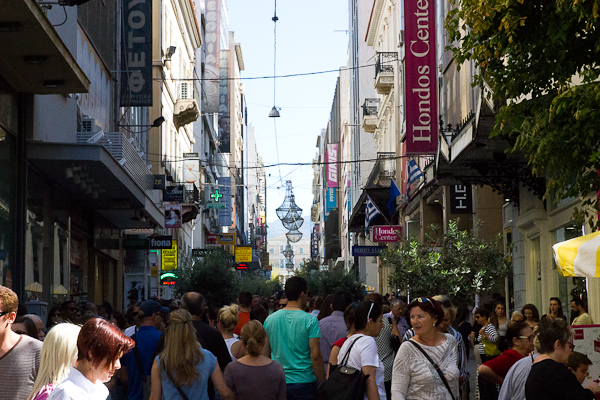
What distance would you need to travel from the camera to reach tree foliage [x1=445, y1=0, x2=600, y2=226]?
812cm

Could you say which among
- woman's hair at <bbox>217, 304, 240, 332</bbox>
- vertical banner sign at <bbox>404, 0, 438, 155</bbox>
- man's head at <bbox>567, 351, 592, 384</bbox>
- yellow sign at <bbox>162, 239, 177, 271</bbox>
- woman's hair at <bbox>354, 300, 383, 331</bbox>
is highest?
vertical banner sign at <bbox>404, 0, 438, 155</bbox>

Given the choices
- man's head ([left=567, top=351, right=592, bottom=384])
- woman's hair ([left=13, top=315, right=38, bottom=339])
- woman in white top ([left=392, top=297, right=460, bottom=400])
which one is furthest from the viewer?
woman's hair ([left=13, top=315, right=38, bottom=339])

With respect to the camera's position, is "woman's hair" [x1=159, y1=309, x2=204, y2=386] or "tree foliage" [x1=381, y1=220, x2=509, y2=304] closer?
"woman's hair" [x1=159, y1=309, x2=204, y2=386]

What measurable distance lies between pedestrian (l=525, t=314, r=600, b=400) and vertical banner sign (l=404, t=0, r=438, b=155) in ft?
60.9

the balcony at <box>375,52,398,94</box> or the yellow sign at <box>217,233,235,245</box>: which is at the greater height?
the balcony at <box>375,52,398,94</box>

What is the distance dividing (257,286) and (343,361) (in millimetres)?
50068

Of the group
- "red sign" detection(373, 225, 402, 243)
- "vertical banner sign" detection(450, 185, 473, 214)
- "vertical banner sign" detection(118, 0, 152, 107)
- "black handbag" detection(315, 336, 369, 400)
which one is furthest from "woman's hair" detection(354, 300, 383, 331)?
"red sign" detection(373, 225, 402, 243)

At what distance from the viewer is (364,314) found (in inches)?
278

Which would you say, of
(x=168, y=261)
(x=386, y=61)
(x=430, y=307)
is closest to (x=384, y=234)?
(x=386, y=61)

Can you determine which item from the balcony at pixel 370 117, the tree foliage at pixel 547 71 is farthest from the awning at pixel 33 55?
the balcony at pixel 370 117

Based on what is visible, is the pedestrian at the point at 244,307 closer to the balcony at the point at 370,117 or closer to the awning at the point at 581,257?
the awning at the point at 581,257

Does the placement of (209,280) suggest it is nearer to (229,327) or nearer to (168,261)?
(168,261)

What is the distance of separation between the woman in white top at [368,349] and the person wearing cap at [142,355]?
88.2 inches

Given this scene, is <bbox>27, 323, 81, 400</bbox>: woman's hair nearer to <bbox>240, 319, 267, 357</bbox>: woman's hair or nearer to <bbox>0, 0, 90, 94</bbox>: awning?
<bbox>240, 319, 267, 357</bbox>: woman's hair
